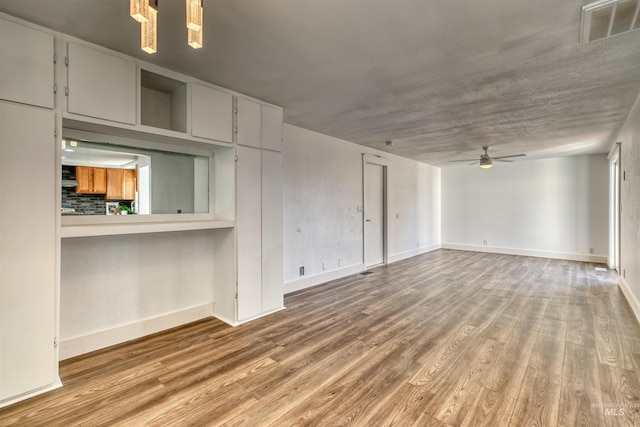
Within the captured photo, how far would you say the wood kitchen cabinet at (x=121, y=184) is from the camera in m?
2.77

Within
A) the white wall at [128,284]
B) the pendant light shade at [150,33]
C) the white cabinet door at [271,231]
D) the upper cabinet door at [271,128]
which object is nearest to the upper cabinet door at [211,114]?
the upper cabinet door at [271,128]

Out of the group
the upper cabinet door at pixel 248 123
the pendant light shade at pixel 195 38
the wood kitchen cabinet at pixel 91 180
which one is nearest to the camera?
the pendant light shade at pixel 195 38

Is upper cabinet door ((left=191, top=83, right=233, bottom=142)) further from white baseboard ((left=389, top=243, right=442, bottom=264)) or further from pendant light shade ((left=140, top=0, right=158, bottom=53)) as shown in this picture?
white baseboard ((left=389, top=243, right=442, bottom=264))

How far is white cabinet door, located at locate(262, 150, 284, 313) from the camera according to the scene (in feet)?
11.8

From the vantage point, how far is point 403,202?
7.42 meters

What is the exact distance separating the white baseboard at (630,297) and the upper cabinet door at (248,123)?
15.7 ft

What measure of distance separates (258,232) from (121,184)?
4.74 feet

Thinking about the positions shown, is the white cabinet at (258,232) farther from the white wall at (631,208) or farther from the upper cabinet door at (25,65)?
the white wall at (631,208)

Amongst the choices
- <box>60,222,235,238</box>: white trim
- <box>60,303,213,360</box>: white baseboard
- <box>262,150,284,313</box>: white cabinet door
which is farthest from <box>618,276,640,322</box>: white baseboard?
<box>60,303,213,360</box>: white baseboard

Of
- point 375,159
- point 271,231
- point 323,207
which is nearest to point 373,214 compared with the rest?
point 375,159

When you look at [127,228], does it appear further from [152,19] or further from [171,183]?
[152,19]

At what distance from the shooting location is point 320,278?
5008 mm

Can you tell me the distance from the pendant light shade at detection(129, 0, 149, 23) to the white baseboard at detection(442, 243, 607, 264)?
29.7 ft

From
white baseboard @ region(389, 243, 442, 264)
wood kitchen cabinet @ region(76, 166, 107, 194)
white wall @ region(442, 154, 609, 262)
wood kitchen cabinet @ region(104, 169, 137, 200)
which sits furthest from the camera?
white baseboard @ region(389, 243, 442, 264)
